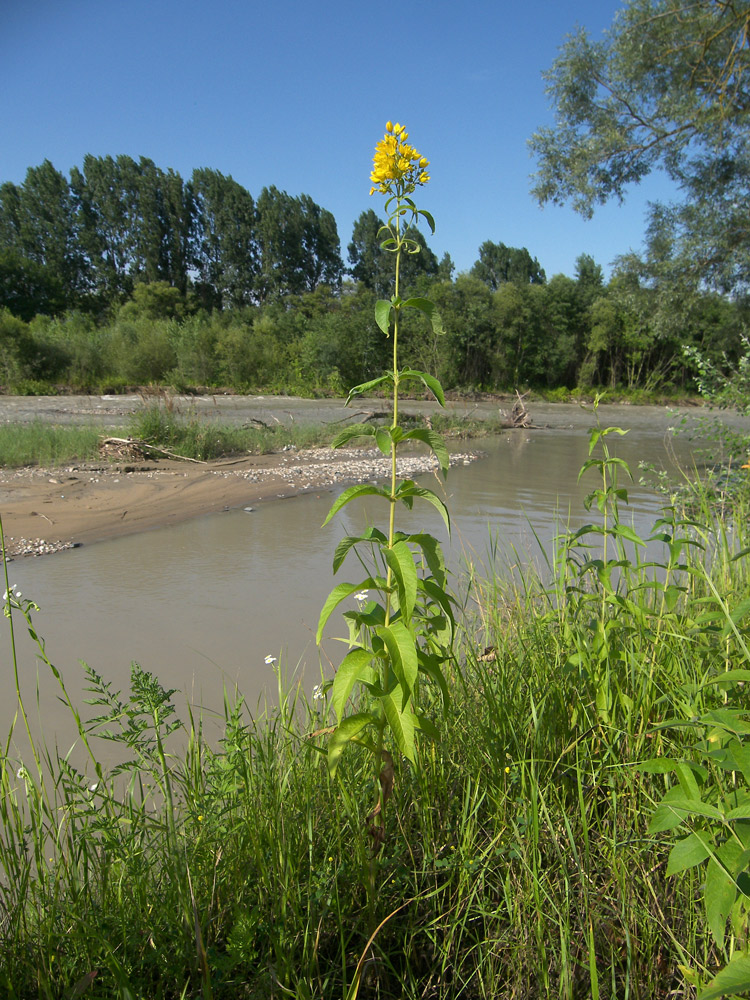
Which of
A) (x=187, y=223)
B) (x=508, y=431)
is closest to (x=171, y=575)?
(x=508, y=431)

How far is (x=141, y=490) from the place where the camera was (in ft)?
28.0

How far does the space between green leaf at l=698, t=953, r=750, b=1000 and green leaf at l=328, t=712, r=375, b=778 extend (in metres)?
0.72

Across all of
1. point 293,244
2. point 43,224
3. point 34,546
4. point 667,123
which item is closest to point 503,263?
point 293,244

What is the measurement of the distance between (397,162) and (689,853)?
1.49 metres

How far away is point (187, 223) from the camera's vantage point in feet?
157

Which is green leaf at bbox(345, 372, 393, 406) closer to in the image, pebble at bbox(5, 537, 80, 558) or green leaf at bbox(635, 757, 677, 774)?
green leaf at bbox(635, 757, 677, 774)

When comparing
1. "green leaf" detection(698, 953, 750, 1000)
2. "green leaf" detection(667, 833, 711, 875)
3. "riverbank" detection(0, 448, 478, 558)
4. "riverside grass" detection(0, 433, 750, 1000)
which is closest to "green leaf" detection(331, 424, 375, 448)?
"riverside grass" detection(0, 433, 750, 1000)

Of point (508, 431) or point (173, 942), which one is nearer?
point (173, 942)

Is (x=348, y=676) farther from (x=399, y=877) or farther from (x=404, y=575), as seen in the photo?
(x=399, y=877)

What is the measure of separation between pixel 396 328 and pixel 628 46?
10439 millimetres

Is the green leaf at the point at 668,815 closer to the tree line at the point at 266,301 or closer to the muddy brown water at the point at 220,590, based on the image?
the muddy brown water at the point at 220,590

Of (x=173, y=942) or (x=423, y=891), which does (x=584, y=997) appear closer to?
(x=423, y=891)

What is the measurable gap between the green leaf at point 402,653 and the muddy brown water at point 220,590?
2.60 feet

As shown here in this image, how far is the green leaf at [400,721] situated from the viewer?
1.21 m
